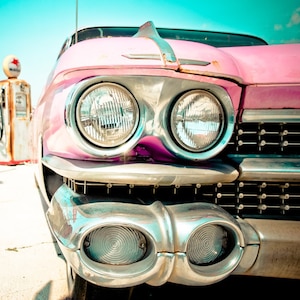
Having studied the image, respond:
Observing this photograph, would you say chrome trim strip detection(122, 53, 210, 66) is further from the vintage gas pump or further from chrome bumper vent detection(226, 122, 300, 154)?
the vintage gas pump

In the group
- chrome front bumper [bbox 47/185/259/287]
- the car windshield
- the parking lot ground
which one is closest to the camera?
chrome front bumper [bbox 47/185/259/287]

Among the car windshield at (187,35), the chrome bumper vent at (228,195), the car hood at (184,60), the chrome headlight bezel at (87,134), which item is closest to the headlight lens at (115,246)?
the chrome bumper vent at (228,195)

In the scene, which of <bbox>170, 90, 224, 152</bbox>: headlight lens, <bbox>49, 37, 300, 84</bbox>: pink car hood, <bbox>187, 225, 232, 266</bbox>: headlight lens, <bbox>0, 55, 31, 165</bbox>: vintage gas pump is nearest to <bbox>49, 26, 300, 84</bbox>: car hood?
<bbox>49, 37, 300, 84</bbox>: pink car hood

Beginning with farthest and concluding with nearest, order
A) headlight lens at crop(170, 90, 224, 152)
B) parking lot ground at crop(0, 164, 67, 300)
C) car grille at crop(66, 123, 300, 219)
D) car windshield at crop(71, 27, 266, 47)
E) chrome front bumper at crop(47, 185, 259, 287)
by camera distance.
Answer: car windshield at crop(71, 27, 266, 47) < parking lot ground at crop(0, 164, 67, 300) < car grille at crop(66, 123, 300, 219) < headlight lens at crop(170, 90, 224, 152) < chrome front bumper at crop(47, 185, 259, 287)

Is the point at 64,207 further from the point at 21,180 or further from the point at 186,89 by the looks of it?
the point at 21,180

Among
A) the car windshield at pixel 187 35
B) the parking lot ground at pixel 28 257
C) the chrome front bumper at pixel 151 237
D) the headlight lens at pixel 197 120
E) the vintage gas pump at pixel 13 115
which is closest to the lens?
the chrome front bumper at pixel 151 237

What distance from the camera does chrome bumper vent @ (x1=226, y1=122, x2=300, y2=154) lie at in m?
1.30

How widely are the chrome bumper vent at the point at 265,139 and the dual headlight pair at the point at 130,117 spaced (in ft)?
0.64

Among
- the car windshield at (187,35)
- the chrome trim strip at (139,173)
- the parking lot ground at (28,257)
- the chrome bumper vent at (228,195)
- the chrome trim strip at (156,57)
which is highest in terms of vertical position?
the car windshield at (187,35)

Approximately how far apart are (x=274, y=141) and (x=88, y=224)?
0.91m

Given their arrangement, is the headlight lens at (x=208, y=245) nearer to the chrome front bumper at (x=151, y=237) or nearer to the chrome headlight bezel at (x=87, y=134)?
the chrome front bumper at (x=151, y=237)

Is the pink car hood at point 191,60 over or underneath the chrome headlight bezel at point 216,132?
over

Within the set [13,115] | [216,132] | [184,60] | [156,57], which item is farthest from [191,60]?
[13,115]

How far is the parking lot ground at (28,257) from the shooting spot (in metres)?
1.70
